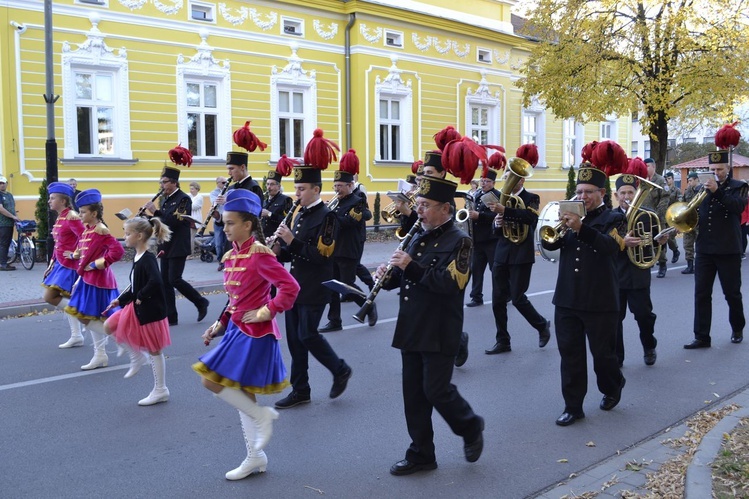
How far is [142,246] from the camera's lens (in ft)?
21.6

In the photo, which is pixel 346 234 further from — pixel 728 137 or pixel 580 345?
pixel 728 137

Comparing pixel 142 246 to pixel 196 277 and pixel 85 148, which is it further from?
pixel 85 148

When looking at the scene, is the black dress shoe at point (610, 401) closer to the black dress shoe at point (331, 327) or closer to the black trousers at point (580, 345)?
the black trousers at point (580, 345)

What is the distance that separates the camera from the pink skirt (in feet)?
20.3

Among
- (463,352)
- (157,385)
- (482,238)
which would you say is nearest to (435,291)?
(463,352)

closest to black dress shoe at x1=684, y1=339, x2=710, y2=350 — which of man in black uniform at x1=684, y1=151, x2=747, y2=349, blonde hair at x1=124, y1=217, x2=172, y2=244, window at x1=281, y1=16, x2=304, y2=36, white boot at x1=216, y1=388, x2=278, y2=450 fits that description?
man in black uniform at x1=684, y1=151, x2=747, y2=349

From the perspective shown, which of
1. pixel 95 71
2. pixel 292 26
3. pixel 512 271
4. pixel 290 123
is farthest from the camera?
pixel 290 123

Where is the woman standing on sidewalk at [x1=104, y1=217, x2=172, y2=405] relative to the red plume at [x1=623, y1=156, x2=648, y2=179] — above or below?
below

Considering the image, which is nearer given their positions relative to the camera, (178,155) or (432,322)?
(432,322)

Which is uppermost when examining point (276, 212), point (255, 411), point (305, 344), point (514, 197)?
point (514, 197)

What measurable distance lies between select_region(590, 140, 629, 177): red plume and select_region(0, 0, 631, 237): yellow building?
47.9 feet

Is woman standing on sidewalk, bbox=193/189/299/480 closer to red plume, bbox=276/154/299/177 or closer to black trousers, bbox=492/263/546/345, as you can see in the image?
black trousers, bbox=492/263/546/345

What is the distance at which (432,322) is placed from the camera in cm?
455

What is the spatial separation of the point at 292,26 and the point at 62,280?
1552 cm
